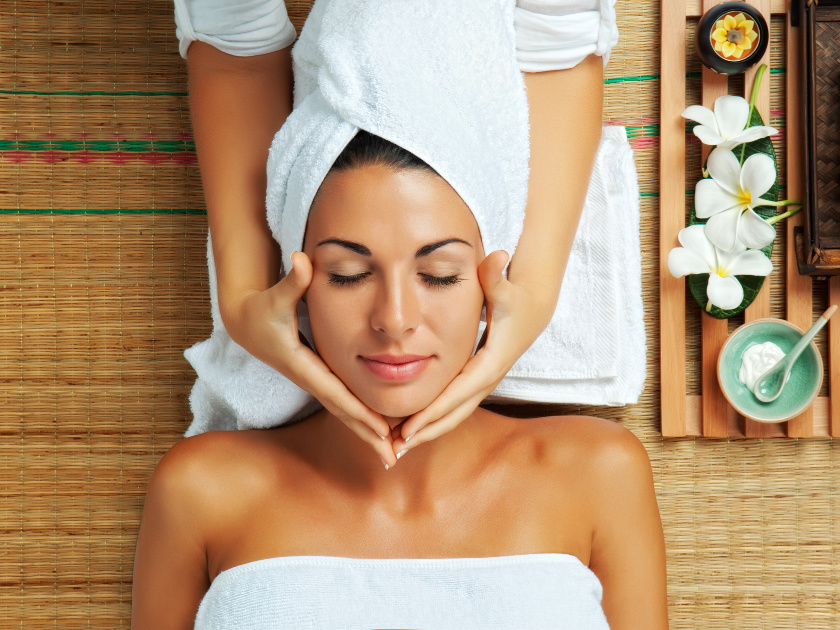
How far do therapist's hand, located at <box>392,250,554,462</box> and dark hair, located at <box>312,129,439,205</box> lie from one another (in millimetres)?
200

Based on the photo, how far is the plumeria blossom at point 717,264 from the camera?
1.63m

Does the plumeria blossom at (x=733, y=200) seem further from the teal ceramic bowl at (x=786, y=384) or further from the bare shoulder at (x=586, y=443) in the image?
the bare shoulder at (x=586, y=443)

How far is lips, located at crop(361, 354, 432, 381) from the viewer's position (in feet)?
3.62

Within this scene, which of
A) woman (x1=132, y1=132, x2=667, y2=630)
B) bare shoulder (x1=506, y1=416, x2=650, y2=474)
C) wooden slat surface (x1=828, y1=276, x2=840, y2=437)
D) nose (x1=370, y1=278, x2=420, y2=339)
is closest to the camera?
nose (x1=370, y1=278, x2=420, y2=339)

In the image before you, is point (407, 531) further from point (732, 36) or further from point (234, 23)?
point (732, 36)

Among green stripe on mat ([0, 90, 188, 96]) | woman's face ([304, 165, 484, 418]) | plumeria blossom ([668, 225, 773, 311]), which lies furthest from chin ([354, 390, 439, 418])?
green stripe on mat ([0, 90, 188, 96])

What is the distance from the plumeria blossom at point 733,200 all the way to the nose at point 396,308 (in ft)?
3.10

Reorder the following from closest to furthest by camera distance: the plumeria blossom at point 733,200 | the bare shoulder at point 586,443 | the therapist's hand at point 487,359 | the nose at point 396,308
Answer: the nose at point 396,308 → the therapist's hand at point 487,359 → the bare shoulder at point 586,443 → the plumeria blossom at point 733,200

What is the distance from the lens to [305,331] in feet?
4.44

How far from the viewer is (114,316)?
178cm

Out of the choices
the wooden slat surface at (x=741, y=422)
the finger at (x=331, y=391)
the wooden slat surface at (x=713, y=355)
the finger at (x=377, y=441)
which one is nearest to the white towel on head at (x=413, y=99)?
the finger at (x=331, y=391)

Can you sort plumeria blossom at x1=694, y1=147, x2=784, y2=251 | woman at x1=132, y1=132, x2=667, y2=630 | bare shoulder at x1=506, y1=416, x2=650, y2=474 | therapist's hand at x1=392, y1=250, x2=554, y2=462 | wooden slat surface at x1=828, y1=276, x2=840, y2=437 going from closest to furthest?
1. therapist's hand at x1=392, y1=250, x2=554, y2=462
2. woman at x1=132, y1=132, x2=667, y2=630
3. bare shoulder at x1=506, y1=416, x2=650, y2=474
4. plumeria blossom at x1=694, y1=147, x2=784, y2=251
5. wooden slat surface at x1=828, y1=276, x2=840, y2=437

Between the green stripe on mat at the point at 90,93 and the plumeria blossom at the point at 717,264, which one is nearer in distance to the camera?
the plumeria blossom at the point at 717,264

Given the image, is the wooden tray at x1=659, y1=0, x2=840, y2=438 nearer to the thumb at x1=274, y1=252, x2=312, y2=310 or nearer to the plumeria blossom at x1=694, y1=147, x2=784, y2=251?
the plumeria blossom at x1=694, y1=147, x2=784, y2=251
